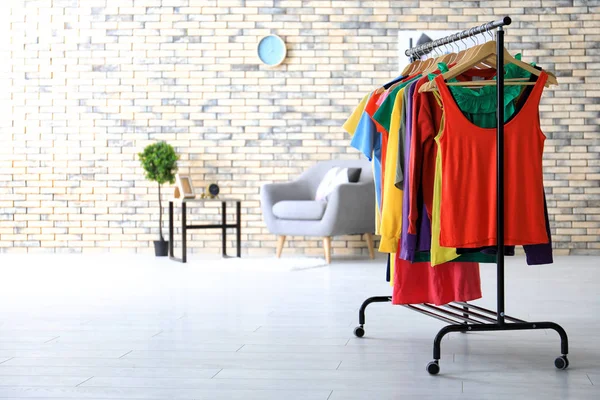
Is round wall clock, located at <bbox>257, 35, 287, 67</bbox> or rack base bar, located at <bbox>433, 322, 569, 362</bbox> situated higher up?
round wall clock, located at <bbox>257, 35, 287, 67</bbox>

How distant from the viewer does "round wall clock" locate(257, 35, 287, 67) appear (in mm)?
6898

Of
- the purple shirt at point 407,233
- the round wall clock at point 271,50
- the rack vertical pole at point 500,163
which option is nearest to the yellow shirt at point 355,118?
the purple shirt at point 407,233

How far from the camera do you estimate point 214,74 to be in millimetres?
6953

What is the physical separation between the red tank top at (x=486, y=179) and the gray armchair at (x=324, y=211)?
3331mm

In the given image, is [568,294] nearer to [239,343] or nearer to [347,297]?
[347,297]

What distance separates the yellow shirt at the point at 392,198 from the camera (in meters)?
2.78

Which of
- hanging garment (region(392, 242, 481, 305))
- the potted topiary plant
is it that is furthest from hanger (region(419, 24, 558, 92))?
the potted topiary plant

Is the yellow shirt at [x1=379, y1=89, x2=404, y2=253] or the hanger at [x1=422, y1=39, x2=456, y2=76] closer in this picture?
the yellow shirt at [x1=379, y1=89, x2=404, y2=253]

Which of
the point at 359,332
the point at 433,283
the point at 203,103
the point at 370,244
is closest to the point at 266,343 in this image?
the point at 359,332

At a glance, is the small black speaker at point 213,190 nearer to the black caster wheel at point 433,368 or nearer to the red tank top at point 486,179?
the red tank top at point 486,179

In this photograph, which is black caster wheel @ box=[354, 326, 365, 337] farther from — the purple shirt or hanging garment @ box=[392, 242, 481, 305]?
the purple shirt

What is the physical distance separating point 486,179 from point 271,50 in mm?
4556

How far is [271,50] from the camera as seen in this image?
22.7 feet

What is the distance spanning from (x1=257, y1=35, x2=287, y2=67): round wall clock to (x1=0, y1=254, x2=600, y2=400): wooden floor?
2.49m
